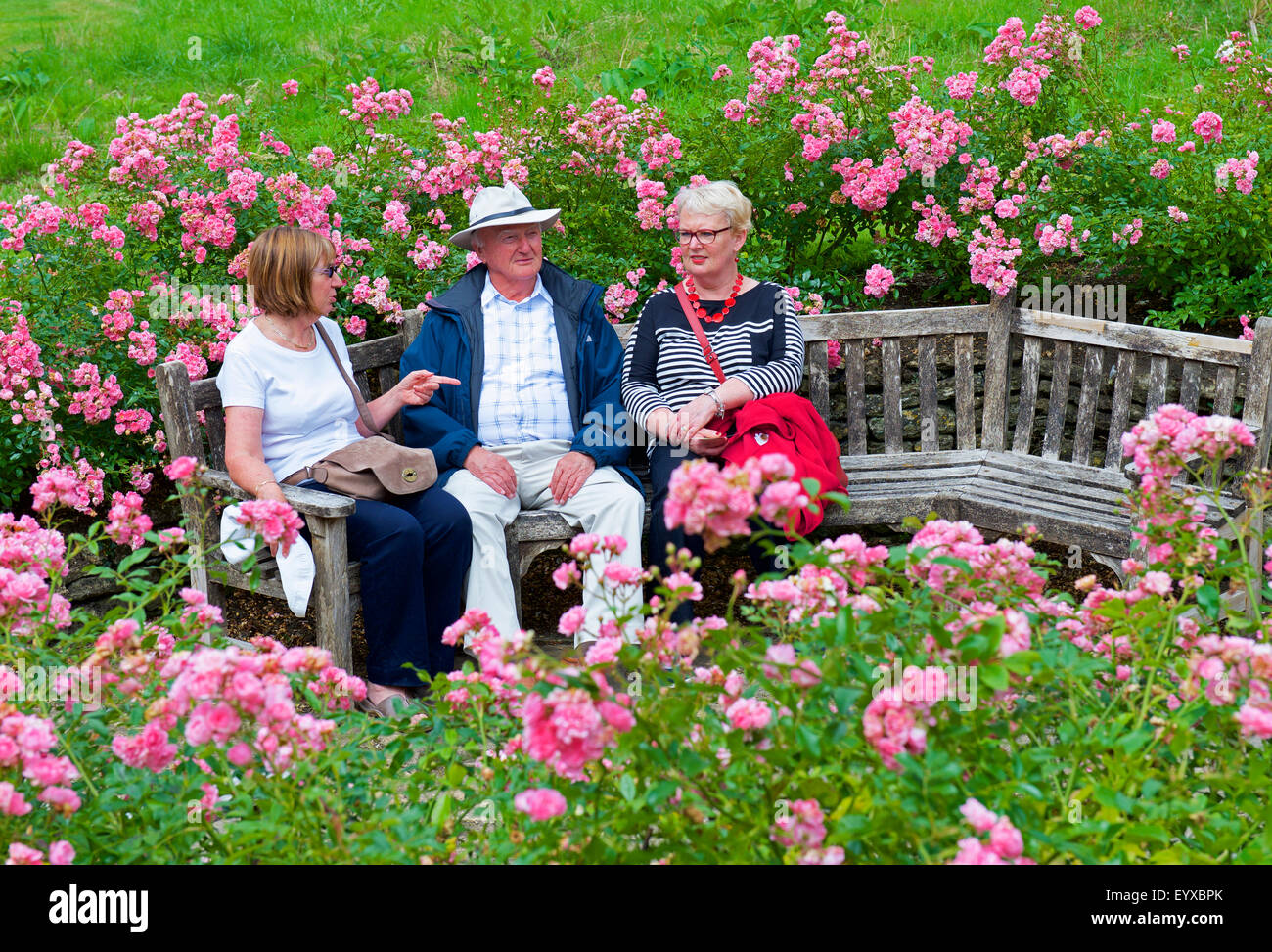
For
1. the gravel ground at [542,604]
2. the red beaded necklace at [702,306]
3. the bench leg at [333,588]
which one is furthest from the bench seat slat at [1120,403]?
the bench leg at [333,588]

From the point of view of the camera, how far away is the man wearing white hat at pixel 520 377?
12.9 feet

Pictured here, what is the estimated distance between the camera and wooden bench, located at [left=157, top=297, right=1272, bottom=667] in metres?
3.82

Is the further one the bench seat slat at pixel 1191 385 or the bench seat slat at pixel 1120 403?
the bench seat slat at pixel 1120 403

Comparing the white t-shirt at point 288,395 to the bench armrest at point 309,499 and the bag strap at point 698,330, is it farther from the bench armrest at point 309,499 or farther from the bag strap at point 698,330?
the bag strap at point 698,330

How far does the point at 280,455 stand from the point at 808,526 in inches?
63.5

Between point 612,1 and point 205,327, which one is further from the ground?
point 612,1

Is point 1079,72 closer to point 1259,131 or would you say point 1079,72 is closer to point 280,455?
point 1259,131

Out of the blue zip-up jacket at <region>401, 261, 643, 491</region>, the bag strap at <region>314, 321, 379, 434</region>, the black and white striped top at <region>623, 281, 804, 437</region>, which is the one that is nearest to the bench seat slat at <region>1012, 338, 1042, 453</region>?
the black and white striped top at <region>623, 281, 804, 437</region>

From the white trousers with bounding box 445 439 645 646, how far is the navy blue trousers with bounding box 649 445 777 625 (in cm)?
7

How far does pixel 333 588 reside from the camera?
3.56 metres

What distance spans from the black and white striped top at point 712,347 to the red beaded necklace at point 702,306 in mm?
14

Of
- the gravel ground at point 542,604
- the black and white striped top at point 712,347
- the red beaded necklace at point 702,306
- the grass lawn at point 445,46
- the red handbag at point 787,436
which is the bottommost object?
the gravel ground at point 542,604

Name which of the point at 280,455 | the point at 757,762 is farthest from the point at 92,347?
the point at 757,762

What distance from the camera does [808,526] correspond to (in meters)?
3.64
